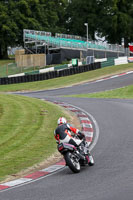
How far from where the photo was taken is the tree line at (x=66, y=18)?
67.2 metres

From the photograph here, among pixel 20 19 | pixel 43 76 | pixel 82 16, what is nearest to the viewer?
pixel 43 76

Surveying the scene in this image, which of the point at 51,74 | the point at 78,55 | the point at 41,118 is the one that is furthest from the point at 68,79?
the point at 41,118

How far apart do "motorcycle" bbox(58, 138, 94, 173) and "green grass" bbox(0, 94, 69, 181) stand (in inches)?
54.5

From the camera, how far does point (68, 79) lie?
42812 millimetres

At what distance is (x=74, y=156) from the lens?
10.2 metres

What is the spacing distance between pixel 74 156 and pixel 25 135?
15.6 ft

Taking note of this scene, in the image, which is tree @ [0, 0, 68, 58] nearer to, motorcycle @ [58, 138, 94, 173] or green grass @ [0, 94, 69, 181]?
green grass @ [0, 94, 69, 181]

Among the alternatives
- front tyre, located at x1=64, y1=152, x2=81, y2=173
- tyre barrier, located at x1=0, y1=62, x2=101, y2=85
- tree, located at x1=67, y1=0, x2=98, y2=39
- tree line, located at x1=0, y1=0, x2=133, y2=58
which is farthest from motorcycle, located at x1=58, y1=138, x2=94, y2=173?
tree, located at x1=67, y1=0, x2=98, y2=39

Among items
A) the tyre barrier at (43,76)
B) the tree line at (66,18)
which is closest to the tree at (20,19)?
the tree line at (66,18)

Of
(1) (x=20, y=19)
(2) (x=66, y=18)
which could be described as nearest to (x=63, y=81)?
(1) (x=20, y=19)

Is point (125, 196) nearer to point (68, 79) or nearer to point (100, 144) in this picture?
point (100, 144)

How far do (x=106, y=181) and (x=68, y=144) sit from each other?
5.71 feet

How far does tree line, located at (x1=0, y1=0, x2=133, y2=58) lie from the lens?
67.2 m

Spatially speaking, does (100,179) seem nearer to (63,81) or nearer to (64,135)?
(64,135)
